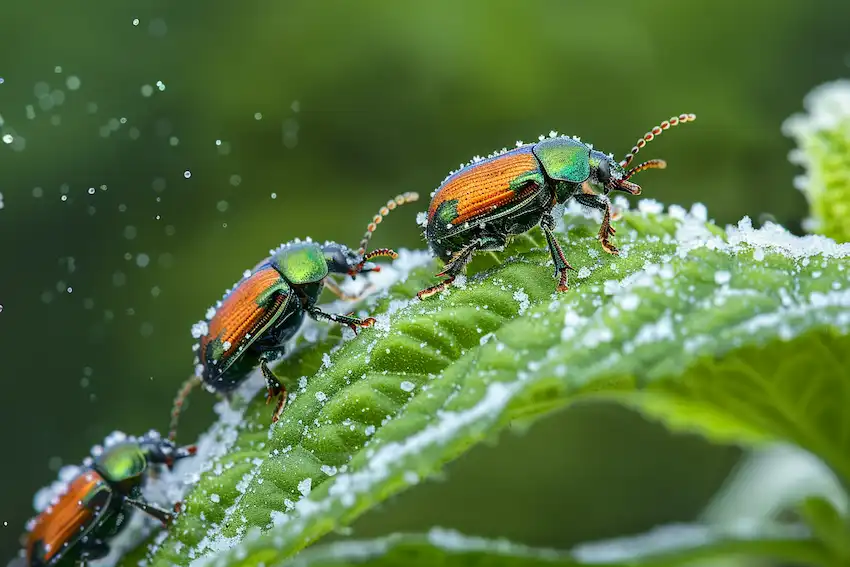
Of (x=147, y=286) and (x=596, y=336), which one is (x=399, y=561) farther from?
(x=147, y=286)

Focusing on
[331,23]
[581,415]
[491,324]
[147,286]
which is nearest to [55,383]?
Answer: [147,286]

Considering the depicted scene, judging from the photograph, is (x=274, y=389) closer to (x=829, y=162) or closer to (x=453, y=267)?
(x=453, y=267)

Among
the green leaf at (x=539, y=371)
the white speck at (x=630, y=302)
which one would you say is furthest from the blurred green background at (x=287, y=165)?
the white speck at (x=630, y=302)

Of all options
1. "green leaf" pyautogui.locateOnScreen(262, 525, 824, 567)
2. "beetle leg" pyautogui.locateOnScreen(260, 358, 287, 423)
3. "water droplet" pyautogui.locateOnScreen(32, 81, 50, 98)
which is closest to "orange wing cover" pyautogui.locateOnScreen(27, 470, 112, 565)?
"beetle leg" pyautogui.locateOnScreen(260, 358, 287, 423)

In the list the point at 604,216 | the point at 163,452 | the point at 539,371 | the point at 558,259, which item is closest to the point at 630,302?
the point at 539,371

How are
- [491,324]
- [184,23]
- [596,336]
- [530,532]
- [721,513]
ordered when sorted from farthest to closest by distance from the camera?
[184,23] → [530,532] → [721,513] → [491,324] → [596,336]

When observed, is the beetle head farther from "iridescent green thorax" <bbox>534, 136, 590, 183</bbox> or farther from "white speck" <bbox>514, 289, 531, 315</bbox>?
"iridescent green thorax" <bbox>534, 136, 590, 183</bbox>
